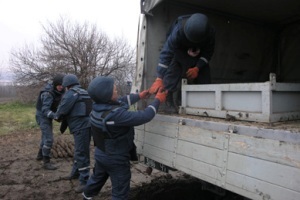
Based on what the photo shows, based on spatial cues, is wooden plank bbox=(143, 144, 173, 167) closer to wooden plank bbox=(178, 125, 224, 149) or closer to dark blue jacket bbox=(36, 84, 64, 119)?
wooden plank bbox=(178, 125, 224, 149)

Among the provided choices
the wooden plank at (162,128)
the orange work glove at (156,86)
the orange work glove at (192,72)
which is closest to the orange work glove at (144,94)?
the orange work glove at (156,86)

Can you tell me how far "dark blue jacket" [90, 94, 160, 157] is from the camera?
3.24 meters

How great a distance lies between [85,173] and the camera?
5.09 meters

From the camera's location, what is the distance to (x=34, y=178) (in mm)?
5770

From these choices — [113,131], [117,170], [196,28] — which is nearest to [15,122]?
[117,170]

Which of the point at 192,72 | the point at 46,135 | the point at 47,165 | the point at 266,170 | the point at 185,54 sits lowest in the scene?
the point at 47,165

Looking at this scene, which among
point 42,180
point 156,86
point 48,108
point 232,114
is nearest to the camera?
point 232,114

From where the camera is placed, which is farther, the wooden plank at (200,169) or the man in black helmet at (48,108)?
the man in black helmet at (48,108)

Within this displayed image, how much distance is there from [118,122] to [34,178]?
3.23m

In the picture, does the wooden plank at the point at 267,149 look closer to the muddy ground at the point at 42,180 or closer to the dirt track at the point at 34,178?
the muddy ground at the point at 42,180

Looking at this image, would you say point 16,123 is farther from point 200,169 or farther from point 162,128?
point 200,169

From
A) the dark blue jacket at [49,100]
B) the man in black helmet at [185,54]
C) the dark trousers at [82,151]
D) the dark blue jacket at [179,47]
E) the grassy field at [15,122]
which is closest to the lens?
the man in black helmet at [185,54]

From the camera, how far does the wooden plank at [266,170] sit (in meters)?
2.03

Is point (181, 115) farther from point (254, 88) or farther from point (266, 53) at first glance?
point (266, 53)
